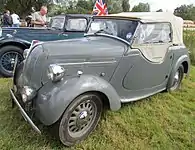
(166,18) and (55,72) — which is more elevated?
(166,18)

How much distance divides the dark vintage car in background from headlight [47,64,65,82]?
321cm

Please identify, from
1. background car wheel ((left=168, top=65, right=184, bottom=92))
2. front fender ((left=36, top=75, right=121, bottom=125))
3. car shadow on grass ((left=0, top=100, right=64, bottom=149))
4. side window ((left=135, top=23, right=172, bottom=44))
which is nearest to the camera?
front fender ((left=36, top=75, right=121, bottom=125))

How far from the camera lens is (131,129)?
3529mm

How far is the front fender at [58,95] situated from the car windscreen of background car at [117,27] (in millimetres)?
1141

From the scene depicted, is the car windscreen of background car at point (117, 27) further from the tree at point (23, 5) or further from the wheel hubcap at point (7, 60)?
the tree at point (23, 5)

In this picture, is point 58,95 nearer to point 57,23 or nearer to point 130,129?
point 130,129

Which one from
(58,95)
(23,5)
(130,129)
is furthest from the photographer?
(23,5)

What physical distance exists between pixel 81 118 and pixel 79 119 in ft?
0.10

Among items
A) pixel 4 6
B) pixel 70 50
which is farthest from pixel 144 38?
pixel 4 6

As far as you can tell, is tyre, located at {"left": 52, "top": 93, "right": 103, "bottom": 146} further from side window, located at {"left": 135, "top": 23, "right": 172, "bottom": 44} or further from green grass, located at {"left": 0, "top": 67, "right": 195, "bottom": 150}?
side window, located at {"left": 135, "top": 23, "right": 172, "bottom": 44}

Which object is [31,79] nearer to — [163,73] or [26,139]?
[26,139]

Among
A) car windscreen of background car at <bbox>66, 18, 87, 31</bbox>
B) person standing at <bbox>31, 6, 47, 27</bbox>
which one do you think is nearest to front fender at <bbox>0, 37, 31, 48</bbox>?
car windscreen of background car at <bbox>66, 18, 87, 31</bbox>

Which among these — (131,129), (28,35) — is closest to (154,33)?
(131,129)

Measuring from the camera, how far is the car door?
12.3 ft
